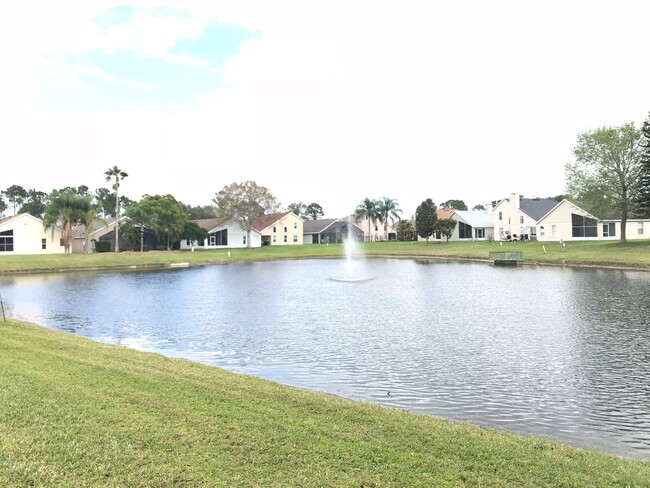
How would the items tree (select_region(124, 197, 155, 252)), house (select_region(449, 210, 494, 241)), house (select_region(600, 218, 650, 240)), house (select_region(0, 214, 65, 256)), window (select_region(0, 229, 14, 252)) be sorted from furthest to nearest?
house (select_region(449, 210, 494, 241)) < tree (select_region(124, 197, 155, 252)) < house (select_region(0, 214, 65, 256)) < window (select_region(0, 229, 14, 252)) < house (select_region(600, 218, 650, 240))

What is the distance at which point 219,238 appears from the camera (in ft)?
325

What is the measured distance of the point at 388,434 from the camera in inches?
277

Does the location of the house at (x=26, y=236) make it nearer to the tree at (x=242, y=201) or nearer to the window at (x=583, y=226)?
the tree at (x=242, y=201)

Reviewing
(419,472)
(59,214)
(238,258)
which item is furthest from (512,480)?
(59,214)

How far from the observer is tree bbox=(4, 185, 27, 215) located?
146375mm

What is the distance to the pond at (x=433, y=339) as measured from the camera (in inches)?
416

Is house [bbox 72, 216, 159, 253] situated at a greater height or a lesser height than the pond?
greater

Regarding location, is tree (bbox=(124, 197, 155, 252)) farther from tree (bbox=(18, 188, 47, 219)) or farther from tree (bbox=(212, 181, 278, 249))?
tree (bbox=(18, 188, 47, 219))

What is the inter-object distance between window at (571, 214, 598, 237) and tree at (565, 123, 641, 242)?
13148 mm

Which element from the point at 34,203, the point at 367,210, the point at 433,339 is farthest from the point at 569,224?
the point at 34,203

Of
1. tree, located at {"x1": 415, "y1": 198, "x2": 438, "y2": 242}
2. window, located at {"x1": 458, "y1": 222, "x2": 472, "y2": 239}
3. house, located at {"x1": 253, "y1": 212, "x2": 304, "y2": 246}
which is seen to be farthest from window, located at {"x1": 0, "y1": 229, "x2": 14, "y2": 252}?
window, located at {"x1": 458, "y1": 222, "x2": 472, "y2": 239}

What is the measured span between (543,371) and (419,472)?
8.76 metres

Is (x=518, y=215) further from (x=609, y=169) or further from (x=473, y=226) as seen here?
(x=609, y=169)

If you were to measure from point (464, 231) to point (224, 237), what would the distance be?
Answer: 45.8m
